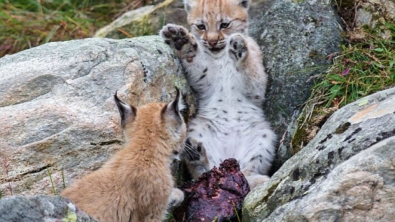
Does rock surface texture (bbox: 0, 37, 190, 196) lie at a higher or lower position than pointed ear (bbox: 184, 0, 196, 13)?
lower

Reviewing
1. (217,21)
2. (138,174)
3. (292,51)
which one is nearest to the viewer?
(138,174)

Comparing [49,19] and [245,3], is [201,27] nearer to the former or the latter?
[245,3]

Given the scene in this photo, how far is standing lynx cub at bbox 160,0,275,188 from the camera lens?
7449 mm

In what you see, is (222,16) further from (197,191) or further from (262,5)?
(197,191)

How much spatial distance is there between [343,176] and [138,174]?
1434mm

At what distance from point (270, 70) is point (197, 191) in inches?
81.2

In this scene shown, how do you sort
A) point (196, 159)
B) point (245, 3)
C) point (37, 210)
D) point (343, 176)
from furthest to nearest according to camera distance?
point (245, 3)
point (196, 159)
point (343, 176)
point (37, 210)

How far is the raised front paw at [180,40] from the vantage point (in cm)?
752

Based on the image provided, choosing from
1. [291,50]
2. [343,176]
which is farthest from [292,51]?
[343,176]

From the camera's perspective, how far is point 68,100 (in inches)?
255

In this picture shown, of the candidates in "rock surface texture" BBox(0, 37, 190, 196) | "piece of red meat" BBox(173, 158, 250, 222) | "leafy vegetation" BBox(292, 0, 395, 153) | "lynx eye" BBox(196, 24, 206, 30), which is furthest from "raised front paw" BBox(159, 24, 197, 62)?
"piece of red meat" BBox(173, 158, 250, 222)

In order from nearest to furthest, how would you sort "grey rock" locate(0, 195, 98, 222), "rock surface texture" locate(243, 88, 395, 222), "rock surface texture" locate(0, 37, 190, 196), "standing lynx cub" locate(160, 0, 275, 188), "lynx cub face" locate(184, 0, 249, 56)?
"grey rock" locate(0, 195, 98, 222) < "rock surface texture" locate(243, 88, 395, 222) < "rock surface texture" locate(0, 37, 190, 196) < "standing lynx cub" locate(160, 0, 275, 188) < "lynx cub face" locate(184, 0, 249, 56)

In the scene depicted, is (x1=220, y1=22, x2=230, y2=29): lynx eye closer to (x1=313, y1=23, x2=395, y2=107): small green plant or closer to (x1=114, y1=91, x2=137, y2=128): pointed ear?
(x1=313, y1=23, x2=395, y2=107): small green plant

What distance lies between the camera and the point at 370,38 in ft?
24.7
